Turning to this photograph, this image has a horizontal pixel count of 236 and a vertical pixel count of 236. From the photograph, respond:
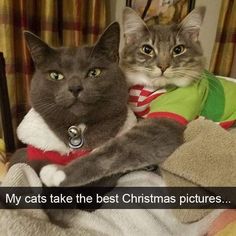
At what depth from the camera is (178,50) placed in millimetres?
899

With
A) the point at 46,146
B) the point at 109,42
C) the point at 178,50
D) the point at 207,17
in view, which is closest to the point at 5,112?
the point at 46,146

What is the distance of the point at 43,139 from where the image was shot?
2.32 feet

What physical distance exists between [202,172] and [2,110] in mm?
648

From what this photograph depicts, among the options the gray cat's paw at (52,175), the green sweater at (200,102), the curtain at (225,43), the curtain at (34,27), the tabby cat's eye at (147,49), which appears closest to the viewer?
the gray cat's paw at (52,175)

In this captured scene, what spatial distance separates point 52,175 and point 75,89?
181 mm

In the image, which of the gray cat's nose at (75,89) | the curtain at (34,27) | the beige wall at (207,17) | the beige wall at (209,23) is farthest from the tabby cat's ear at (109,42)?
the beige wall at (209,23)

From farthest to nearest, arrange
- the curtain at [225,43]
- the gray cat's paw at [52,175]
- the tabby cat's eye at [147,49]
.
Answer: the curtain at [225,43] < the tabby cat's eye at [147,49] < the gray cat's paw at [52,175]

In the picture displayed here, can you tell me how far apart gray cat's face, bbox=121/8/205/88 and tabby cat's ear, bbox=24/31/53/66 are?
0.26 metres

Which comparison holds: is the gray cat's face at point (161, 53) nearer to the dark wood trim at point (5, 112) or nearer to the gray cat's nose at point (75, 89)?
the gray cat's nose at point (75, 89)

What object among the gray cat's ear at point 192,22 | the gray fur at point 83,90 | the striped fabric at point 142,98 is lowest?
the striped fabric at point 142,98

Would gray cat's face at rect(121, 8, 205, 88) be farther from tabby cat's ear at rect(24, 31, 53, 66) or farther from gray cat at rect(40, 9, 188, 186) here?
tabby cat's ear at rect(24, 31, 53, 66)

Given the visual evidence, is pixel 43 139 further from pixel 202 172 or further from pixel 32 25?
pixel 32 25

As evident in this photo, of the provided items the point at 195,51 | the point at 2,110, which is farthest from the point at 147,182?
the point at 2,110

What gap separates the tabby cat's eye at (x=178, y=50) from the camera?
89 cm
